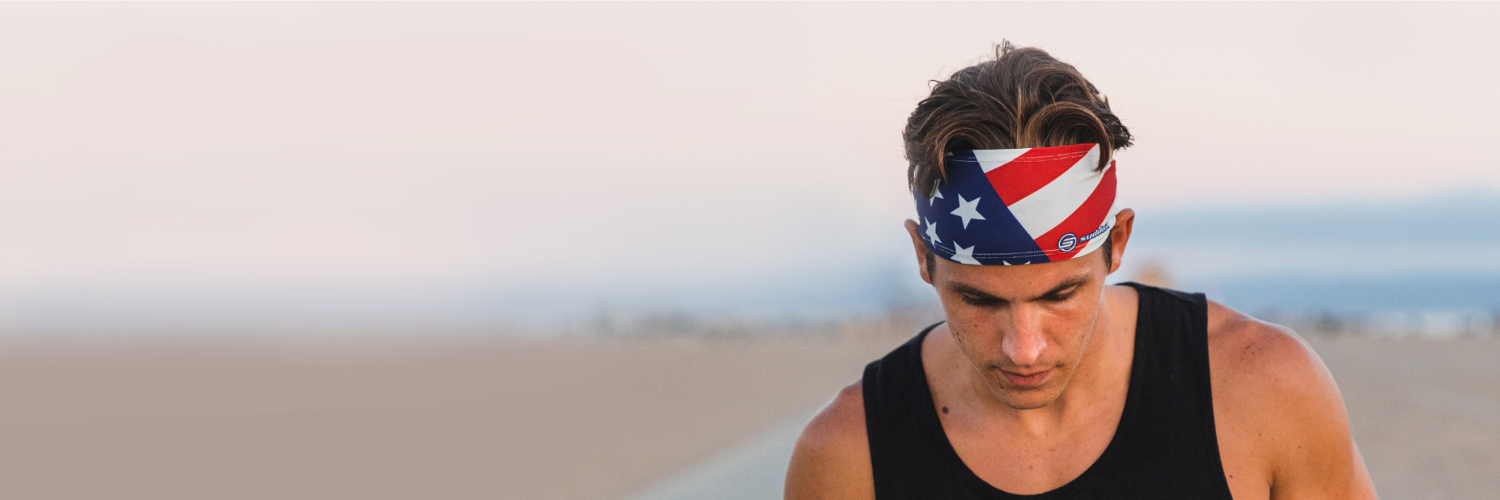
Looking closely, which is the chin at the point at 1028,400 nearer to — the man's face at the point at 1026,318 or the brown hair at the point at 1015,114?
the man's face at the point at 1026,318

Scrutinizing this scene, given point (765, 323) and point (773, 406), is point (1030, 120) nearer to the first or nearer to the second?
point (773, 406)

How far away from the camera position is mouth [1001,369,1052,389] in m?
2.41

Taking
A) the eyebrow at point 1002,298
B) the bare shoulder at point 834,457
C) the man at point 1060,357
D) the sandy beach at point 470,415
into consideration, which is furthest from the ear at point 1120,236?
the sandy beach at point 470,415

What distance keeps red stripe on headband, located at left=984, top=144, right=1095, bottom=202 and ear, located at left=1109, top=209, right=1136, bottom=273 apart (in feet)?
1.02

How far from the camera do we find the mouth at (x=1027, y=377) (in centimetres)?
241

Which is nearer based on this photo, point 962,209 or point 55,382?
point 962,209

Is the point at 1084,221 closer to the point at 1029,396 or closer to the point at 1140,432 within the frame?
the point at 1029,396

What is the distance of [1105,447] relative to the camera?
2.59 m

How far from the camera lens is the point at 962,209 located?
2412 millimetres

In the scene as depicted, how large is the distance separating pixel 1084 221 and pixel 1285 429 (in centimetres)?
76

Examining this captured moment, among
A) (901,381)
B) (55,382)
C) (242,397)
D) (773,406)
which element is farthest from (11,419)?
(901,381)

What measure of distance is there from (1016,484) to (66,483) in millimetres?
16347

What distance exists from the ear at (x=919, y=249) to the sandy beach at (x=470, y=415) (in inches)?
376

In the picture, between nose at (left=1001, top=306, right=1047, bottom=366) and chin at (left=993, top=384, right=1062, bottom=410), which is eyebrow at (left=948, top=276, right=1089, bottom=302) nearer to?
nose at (left=1001, top=306, right=1047, bottom=366)
